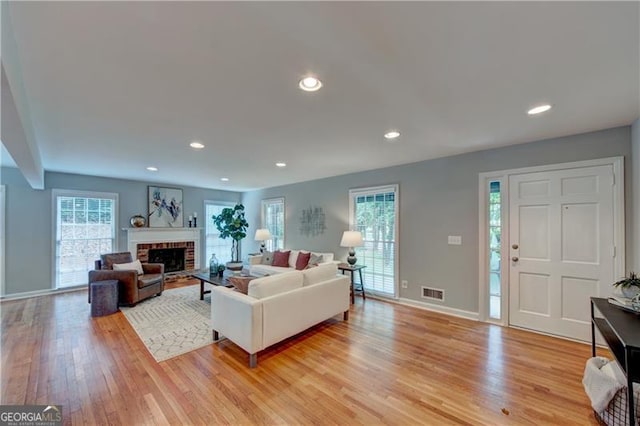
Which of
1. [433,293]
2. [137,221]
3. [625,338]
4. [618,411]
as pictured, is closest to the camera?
[625,338]

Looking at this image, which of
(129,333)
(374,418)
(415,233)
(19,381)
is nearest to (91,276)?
(129,333)

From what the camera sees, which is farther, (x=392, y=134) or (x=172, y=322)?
(x=172, y=322)

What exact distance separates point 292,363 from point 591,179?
389 centimetres

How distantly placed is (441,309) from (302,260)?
255 cm

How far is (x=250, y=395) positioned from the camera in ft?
7.03

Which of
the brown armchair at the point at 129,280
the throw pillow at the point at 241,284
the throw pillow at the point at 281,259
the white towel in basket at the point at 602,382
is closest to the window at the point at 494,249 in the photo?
the white towel in basket at the point at 602,382

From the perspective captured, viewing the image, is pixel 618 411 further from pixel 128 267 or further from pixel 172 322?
pixel 128 267

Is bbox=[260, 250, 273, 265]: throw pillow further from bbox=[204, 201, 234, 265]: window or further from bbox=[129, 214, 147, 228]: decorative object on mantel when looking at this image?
bbox=[129, 214, 147, 228]: decorative object on mantel

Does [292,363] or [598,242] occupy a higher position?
[598,242]

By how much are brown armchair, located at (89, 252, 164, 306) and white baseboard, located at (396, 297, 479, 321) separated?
4387 millimetres

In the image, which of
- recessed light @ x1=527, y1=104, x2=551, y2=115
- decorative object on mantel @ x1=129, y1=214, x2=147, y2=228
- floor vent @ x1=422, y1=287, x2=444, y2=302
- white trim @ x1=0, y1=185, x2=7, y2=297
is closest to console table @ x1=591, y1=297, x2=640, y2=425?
recessed light @ x1=527, y1=104, x2=551, y2=115

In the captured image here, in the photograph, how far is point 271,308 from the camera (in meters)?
2.70

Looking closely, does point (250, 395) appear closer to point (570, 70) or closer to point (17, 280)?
point (570, 70)

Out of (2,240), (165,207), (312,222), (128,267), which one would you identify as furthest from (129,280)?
(312,222)
